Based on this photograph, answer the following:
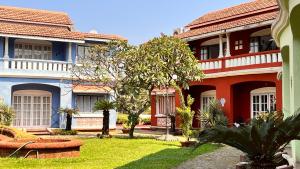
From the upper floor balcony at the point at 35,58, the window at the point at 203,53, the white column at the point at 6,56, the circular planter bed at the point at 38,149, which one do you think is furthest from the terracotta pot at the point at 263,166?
the window at the point at 203,53

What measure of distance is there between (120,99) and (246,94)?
764 cm

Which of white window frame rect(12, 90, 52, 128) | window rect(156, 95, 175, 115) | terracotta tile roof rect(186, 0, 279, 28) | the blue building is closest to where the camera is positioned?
the blue building

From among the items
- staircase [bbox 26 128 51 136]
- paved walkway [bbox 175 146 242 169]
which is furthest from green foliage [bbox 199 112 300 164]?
staircase [bbox 26 128 51 136]

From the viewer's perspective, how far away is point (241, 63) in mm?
22453

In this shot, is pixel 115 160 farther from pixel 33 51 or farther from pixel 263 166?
pixel 33 51

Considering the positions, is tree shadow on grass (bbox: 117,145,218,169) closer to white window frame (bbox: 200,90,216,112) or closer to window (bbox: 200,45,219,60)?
white window frame (bbox: 200,90,216,112)

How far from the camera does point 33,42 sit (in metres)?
26.2

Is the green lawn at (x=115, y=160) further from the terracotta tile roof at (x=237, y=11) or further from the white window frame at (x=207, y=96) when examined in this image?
the terracotta tile roof at (x=237, y=11)

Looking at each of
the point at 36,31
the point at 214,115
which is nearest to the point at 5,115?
the point at 36,31

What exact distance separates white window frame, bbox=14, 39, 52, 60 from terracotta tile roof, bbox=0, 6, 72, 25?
1.69 m

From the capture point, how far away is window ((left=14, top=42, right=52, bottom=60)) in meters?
25.9

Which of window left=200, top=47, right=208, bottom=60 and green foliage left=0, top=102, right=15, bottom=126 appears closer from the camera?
green foliage left=0, top=102, right=15, bottom=126

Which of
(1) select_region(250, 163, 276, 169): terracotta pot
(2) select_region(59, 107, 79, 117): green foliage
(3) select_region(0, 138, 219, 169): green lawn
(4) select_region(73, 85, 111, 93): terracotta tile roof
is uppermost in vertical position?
(4) select_region(73, 85, 111, 93): terracotta tile roof

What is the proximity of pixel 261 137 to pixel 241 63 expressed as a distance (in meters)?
16.5
